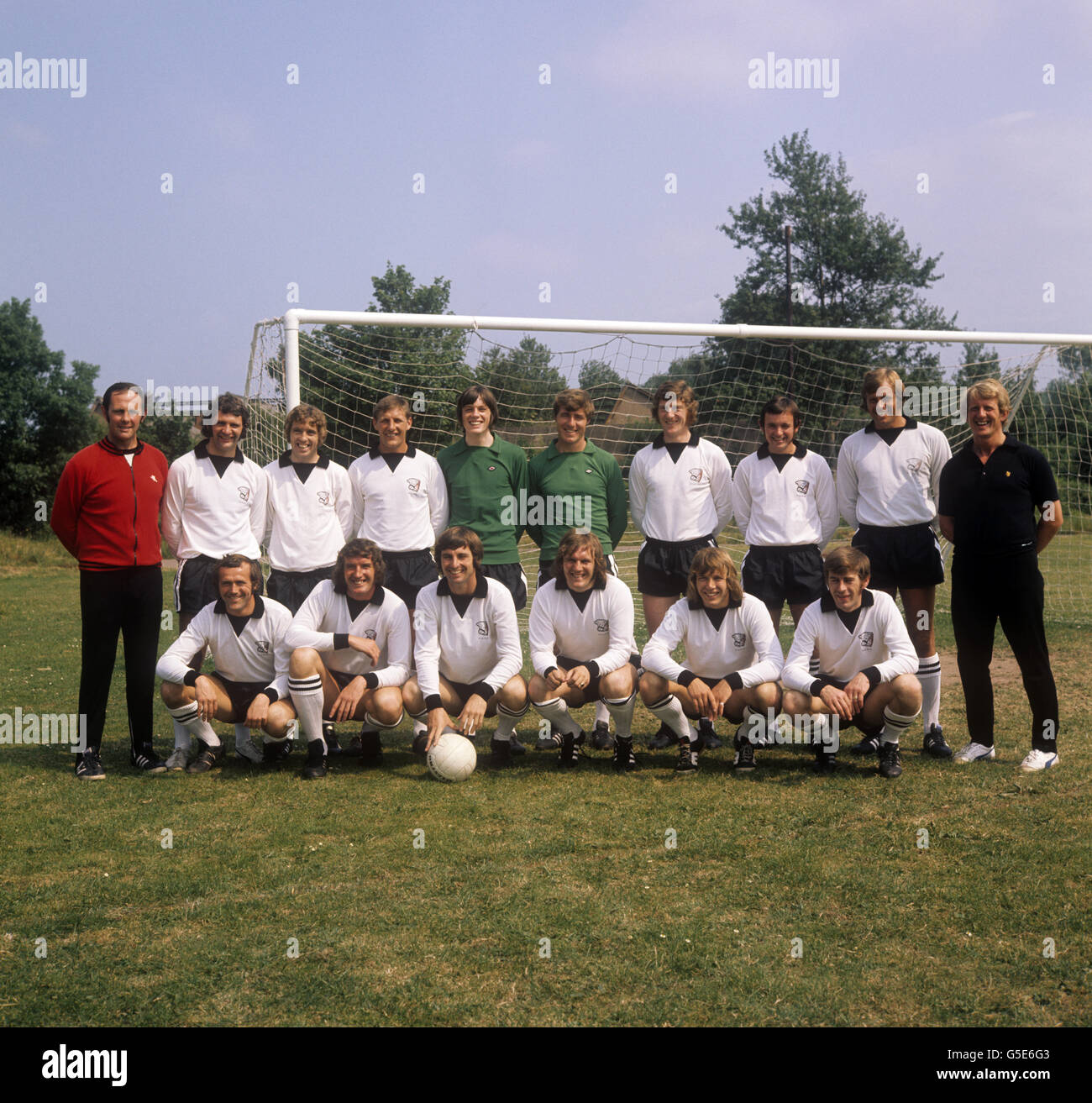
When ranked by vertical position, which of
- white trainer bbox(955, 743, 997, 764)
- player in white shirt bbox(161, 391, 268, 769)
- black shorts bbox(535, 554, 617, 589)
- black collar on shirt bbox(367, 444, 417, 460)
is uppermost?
black collar on shirt bbox(367, 444, 417, 460)

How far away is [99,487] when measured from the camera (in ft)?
16.5

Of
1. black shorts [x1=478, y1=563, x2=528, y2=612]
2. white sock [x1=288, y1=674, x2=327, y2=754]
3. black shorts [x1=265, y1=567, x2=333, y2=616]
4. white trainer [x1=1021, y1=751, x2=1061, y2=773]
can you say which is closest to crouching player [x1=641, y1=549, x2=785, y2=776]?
black shorts [x1=478, y1=563, x2=528, y2=612]

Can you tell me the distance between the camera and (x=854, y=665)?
16.1 ft

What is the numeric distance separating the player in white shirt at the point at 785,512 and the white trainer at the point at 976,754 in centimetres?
105

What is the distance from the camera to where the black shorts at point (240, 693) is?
5.14 m

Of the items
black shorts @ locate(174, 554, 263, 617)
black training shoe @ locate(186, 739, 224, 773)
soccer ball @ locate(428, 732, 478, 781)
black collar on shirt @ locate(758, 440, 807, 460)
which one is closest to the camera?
soccer ball @ locate(428, 732, 478, 781)

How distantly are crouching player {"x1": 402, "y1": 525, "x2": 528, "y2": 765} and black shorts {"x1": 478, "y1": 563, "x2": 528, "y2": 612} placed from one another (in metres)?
0.18

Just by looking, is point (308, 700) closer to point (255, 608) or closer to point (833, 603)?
point (255, 608)

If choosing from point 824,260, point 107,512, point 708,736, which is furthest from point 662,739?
point 824,260

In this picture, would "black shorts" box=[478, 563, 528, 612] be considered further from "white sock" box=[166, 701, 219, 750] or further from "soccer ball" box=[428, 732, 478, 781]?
"white sock" box=[166, 701, 219, 750]

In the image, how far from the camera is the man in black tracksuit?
4.85 meters

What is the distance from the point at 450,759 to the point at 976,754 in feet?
8.57

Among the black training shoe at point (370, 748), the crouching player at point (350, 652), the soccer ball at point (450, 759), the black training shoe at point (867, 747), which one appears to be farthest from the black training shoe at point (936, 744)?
the black training shoe at point (370, 748)
